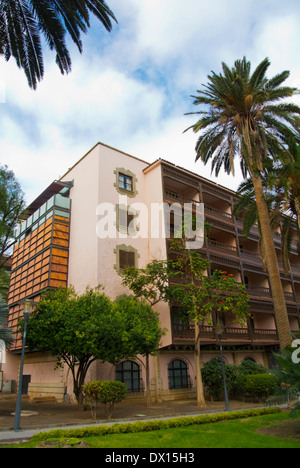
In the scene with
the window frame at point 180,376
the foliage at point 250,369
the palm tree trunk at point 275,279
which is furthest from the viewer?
the window frame at point 180,376

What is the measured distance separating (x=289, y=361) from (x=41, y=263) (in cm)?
2192

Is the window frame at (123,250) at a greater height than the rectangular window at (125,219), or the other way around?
the rectangular window at (125,219)

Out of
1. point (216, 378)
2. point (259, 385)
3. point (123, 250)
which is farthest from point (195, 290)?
point (123, 250)

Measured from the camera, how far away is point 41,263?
27.8 m

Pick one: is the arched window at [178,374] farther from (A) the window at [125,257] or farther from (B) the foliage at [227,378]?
(A) the window at [125,257]

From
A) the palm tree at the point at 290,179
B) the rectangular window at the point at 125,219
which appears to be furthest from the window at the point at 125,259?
the palm tree at the point at 290,179

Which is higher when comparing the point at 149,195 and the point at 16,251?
the point at 149,195

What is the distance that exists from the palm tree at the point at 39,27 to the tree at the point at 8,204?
1452 centimetres

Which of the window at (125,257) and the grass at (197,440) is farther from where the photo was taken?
the window at (125,257)

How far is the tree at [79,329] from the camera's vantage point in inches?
637

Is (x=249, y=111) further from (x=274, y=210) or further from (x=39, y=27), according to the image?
(x=39, y=27)
